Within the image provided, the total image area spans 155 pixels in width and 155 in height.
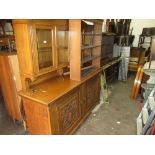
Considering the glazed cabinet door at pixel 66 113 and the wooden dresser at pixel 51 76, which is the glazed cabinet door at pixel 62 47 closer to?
the wooden dresser at pixel 51 76

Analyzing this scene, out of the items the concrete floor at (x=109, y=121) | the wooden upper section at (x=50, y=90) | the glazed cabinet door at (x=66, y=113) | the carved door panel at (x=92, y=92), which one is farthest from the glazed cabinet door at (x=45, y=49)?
the concrete floor at (x=109, y=121)

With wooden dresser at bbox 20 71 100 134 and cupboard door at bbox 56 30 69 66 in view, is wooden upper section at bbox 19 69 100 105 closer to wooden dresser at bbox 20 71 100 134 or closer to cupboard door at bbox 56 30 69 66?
wooden dresser at bbox 20 71 100 134

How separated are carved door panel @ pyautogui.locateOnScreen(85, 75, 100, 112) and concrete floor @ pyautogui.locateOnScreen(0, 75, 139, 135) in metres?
0.24

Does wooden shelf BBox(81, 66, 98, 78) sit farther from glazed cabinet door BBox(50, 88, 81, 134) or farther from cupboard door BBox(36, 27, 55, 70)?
cupboard door BBox(36, 27, 55, 70)

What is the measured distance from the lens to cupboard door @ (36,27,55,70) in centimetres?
187

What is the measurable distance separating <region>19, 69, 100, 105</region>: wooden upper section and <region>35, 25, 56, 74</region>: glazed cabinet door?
249 mm

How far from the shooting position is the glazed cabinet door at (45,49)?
6.06 ft

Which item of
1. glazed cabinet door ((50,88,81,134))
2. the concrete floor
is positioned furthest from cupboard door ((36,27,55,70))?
the concrete floor

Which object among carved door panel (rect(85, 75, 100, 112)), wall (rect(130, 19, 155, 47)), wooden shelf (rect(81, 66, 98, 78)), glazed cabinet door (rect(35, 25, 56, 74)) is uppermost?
wall (rect(130, 19, 155, 47))

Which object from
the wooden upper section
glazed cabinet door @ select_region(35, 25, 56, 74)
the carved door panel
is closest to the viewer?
the wooden upper section

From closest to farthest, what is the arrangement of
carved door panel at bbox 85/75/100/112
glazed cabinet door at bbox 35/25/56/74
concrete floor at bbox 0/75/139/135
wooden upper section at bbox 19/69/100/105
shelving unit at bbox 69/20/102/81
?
wooden upper section at bbox 19/69/100/105
glazed cabinet door at bbox 35/25/56/74
shelving unit at bbox 69/20/102/81
concrete floor at bbox 0/75/139/135
carved door panel at bbox 85/75/100/112

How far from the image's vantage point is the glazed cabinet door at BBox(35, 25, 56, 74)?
185cm

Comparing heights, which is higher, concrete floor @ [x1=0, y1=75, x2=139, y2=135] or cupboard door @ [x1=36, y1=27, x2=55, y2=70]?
cupboard door @ [x1=36, y1=27, x2=55, y2=70]

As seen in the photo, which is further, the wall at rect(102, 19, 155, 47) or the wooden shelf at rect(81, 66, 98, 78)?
the wall at rect(102, 19, 155, 47)
